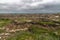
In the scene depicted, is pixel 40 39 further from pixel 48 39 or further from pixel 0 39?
pixel 0 39

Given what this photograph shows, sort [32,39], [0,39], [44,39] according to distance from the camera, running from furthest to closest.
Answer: [0,39] → [32,39] → [44,39]

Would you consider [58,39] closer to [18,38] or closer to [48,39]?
[48,39]

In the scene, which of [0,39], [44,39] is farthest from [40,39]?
[0,39]

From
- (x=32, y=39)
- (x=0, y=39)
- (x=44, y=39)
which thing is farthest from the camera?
(x=0, y=39)

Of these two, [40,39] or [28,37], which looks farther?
[28,37]

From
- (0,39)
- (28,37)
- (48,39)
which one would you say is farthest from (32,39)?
(0,39)

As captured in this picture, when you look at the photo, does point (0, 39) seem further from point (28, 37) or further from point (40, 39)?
point (40, 39)

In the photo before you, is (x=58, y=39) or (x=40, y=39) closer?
(x=40, y=39)
